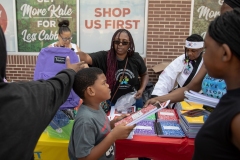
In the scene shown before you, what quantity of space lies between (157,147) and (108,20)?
388 centimetres

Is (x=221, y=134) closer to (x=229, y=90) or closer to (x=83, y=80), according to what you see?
→ (x=229, y=90)

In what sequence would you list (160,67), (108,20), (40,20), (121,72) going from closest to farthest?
(121,72) < (160,67) < (108,20) < (40,20)

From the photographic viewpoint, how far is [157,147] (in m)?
2.10

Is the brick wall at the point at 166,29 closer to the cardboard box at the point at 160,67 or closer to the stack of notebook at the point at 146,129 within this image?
the cardboard box at the point at 160,67

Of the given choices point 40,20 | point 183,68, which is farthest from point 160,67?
point 40,20

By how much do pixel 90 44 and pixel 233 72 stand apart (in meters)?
4.79

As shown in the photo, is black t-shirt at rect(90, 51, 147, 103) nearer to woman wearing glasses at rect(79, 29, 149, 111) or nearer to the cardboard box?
woman wearing glasses at rect(79, 29, 149, 111)

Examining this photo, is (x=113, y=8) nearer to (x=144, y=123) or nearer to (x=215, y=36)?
(x=144, y=123)

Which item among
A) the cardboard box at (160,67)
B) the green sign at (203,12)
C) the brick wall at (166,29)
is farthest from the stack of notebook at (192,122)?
the green sign at (203,12)

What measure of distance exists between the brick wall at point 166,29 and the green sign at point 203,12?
0.52ft

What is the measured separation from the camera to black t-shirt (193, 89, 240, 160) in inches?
37.9

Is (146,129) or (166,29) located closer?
(146,129)

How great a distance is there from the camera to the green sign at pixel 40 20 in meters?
5.51

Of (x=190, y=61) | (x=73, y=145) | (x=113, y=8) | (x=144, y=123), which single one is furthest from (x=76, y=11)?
(x=73, y=145)
